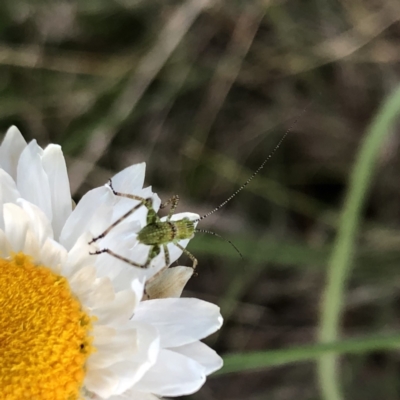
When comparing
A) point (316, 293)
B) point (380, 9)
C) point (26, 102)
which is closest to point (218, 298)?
point (316, 293)

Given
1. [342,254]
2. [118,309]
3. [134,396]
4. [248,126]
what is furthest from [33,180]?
[248,126]

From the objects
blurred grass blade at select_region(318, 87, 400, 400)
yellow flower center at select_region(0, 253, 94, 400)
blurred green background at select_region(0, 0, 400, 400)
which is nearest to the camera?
yellow flower center at select_region(0, 253, 94, 400)

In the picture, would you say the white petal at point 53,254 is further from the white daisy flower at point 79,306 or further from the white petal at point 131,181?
the white petal at point 131,181

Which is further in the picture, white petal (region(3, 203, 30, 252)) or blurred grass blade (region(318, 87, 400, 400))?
blurred grass blade (region(318, 87, 400, 400))

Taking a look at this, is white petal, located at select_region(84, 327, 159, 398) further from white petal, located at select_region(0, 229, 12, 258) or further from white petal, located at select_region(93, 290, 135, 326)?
white petal, located at select_region(0, 229, 12, 258)

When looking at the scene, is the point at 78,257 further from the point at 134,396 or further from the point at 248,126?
the point at 248,126

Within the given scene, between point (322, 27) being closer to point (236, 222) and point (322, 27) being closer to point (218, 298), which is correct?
point (236, 222)

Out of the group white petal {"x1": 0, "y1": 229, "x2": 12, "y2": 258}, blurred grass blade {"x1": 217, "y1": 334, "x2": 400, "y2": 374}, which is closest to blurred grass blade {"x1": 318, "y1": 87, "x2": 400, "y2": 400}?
blurred grass blade {"x1": 217, "y1": 334, "x2": 400, "y2": 374}
